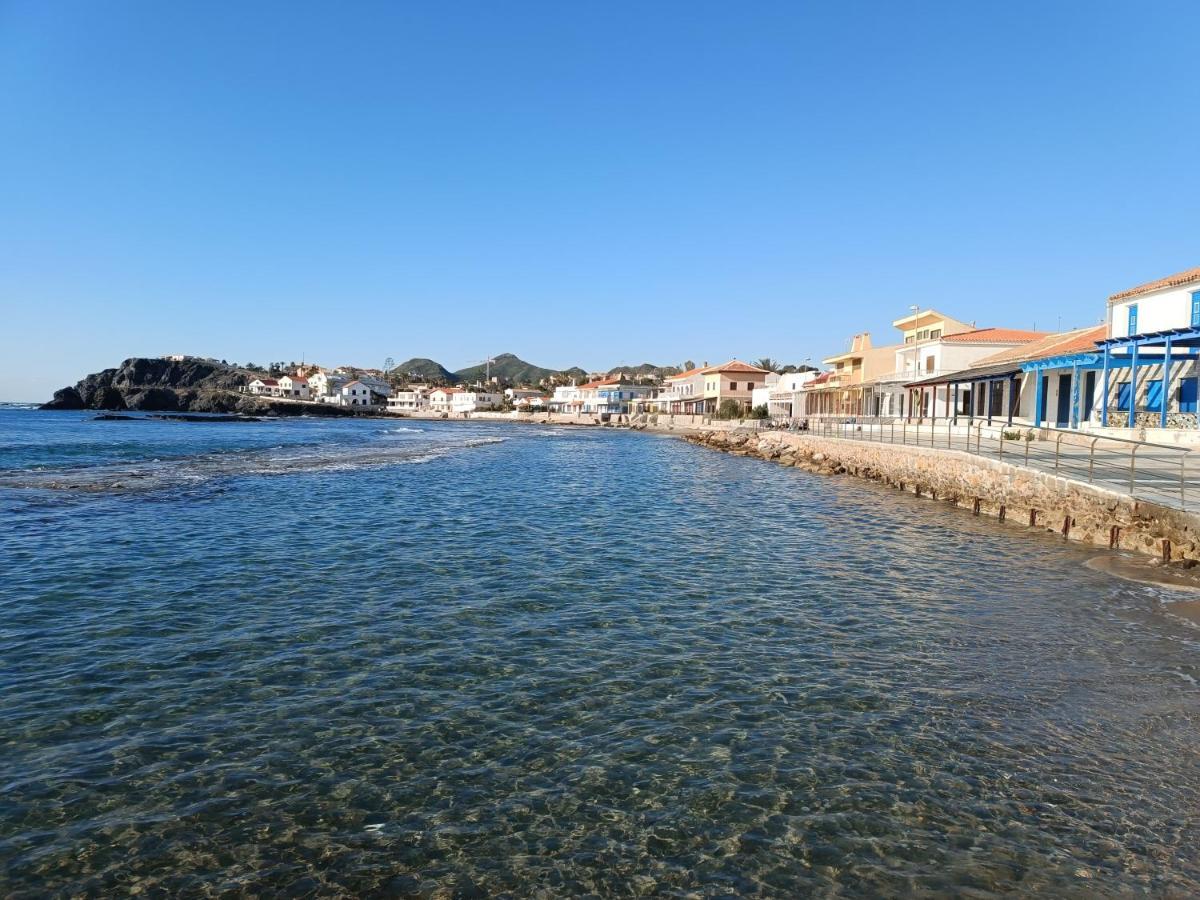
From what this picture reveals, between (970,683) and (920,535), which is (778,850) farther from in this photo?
(920,535)

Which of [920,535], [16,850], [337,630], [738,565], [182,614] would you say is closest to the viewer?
[16,850]

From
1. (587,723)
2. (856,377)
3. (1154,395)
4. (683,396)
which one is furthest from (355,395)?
(587,723)

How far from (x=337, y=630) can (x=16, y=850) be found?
16.1 ft

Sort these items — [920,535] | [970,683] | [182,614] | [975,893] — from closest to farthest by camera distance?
[975,893] → [970,683] → [182,614] → [920,535]

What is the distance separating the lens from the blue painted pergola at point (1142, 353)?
2731 cm

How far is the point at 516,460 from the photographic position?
154 feet

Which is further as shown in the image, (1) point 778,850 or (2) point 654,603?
(2) point 654,603

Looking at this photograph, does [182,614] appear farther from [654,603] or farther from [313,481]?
[313,481]

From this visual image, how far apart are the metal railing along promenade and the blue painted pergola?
77.2 inches

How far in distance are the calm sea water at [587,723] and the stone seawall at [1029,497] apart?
179 cm

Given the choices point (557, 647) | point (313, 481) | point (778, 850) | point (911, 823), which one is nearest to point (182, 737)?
point (557, 647)

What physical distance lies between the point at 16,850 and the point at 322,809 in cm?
200

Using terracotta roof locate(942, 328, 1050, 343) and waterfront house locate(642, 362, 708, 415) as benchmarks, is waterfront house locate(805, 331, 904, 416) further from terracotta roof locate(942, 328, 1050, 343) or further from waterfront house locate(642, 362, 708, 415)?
waterfront house locate(642, 362, 708, 415)

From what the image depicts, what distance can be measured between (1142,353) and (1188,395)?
2.67 metres
